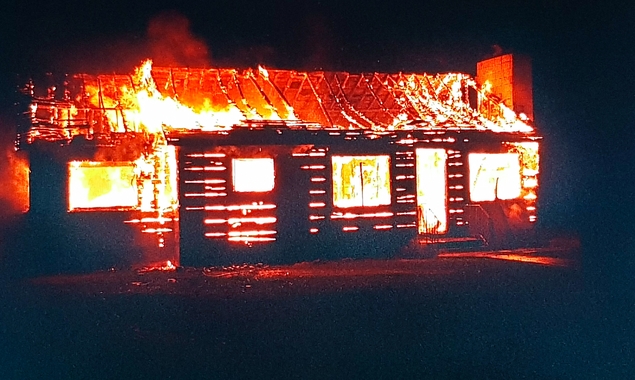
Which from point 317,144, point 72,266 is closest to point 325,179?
point 317,144

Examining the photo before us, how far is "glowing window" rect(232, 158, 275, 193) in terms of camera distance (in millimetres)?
18594

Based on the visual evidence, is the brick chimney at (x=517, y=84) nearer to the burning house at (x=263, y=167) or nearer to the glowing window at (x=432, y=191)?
the burning house at (x=263, y=167)

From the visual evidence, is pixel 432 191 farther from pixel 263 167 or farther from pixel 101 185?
pixel 101 185

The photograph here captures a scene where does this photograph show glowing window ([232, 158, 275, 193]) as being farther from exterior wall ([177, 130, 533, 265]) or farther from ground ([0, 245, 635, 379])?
ground ([0, 245, 635, 379])

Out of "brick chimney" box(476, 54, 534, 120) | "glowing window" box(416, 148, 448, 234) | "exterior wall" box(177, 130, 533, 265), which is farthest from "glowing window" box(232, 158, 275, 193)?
"brick chimney" box(476, 54, 534, 120)

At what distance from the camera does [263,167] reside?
18.7m

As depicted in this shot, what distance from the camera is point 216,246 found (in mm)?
18203

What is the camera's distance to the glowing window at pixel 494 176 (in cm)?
2072

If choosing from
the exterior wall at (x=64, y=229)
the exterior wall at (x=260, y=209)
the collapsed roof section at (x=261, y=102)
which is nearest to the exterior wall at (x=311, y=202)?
the exterior wall at (x=260, y=209)

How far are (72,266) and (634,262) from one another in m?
13.4

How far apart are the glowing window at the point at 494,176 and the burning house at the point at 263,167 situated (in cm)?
4

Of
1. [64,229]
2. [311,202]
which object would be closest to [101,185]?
[64,229]

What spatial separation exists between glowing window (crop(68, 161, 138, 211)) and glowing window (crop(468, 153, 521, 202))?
944cm

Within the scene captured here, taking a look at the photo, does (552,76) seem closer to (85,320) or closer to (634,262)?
(634,262)
